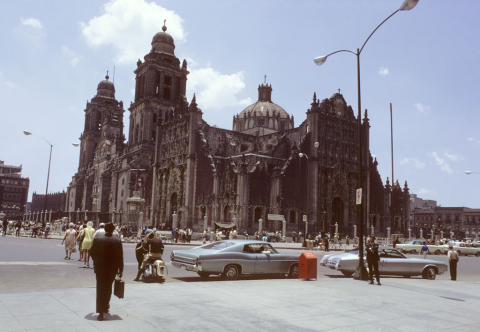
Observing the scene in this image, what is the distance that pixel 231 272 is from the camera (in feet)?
46.7

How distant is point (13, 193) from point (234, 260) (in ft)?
463

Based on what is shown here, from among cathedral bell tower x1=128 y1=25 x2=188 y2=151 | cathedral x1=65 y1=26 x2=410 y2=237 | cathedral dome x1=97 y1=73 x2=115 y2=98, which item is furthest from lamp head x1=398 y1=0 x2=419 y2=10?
cathedral dome x1=97 y1=73 x2=115 y2=98

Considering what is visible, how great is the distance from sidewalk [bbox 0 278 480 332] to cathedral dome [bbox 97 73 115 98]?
317 ft

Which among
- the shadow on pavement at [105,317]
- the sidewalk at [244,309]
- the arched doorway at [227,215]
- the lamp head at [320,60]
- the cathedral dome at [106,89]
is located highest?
the cathedral dome at [106,89]

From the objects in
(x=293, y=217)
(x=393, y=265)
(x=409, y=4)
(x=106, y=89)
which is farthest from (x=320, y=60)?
(x=106, y=89)

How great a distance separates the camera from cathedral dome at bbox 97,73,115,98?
101m

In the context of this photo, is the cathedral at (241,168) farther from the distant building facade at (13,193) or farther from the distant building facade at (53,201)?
the distant building facade at (13,193)

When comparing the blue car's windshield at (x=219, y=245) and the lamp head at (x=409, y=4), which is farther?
the blue car's windshield at (x=219, y=245)

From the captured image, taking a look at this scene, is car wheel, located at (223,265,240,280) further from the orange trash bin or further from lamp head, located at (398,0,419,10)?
lamp head, located at (398,0,419,10)

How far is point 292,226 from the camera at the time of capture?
54.3 m

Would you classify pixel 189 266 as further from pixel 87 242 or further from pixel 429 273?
pixel 429 273

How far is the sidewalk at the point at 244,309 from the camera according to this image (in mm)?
7391

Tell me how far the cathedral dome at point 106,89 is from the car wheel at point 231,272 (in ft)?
312

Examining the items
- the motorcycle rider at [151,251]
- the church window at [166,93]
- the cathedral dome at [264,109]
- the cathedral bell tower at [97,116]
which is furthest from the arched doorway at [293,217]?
the cathedral bell tower at [97,116]
